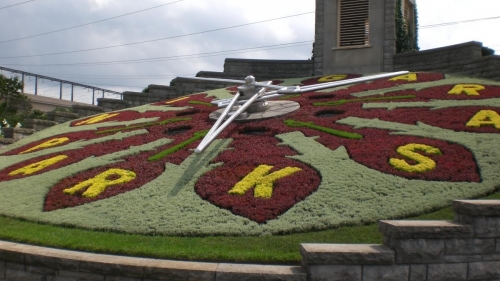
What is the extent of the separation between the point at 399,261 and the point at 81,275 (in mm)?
3310

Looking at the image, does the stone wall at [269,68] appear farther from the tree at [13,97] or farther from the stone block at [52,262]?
the stone block at [52,262]

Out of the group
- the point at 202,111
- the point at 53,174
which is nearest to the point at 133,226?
the point at 53,174

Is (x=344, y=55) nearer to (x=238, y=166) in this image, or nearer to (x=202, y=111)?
(x=202, y=111)

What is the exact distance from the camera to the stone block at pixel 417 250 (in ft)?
16.0

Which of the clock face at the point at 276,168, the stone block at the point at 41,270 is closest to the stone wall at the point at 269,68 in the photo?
the clock face at the point at 276,168

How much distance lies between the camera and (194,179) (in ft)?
27.1

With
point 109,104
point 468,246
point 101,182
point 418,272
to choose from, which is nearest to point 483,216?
point 468,246

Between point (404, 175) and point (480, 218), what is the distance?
261cm

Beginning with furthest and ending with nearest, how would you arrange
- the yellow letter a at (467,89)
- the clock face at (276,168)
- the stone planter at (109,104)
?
the stone planter at (109,104)
the yellow letter a at (467,89)
the clock face at (276,168)

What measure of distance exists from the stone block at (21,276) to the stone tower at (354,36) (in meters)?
15.3

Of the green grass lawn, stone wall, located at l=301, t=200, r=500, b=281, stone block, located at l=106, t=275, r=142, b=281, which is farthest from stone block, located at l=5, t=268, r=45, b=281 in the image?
stone wall, located at l=301, t=200, r=500, b=281

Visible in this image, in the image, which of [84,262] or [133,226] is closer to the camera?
[84,262]

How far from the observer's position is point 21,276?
226 inches

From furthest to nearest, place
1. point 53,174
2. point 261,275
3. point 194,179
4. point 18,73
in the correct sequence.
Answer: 1. point 18,73
2. point 53,174
3. point 194,179
4. point 261,275
